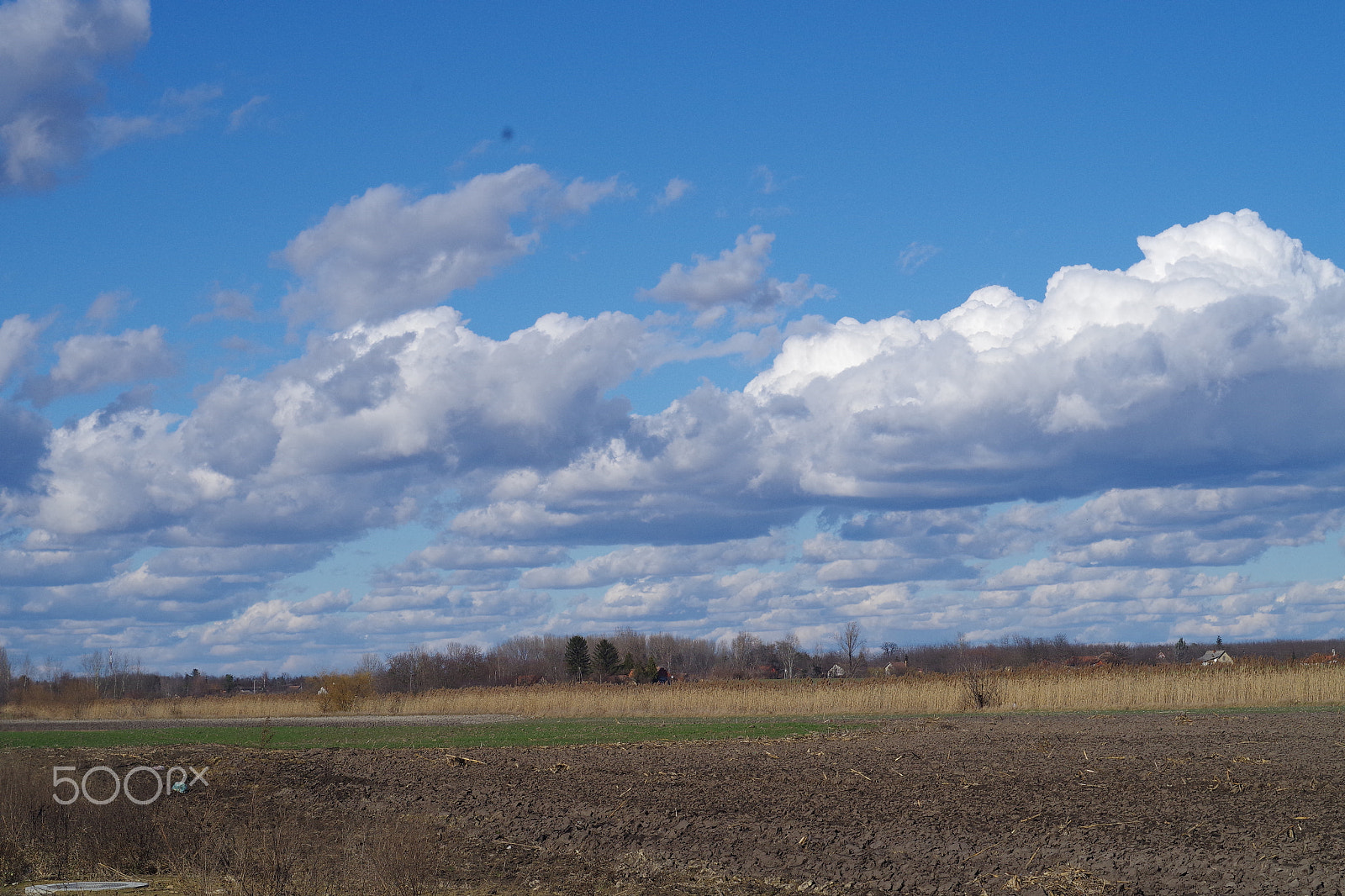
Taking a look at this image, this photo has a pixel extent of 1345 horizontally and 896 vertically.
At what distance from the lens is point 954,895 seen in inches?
451

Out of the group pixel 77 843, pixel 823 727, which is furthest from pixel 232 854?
pixel 823 727

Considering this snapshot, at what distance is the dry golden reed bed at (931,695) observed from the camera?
132 feet

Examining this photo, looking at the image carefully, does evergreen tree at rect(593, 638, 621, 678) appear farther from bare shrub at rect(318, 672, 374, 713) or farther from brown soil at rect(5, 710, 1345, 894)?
brown soil at rect(5, 710, 1345, 894)

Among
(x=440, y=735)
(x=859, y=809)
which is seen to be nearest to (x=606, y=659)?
(x=440, y=735)

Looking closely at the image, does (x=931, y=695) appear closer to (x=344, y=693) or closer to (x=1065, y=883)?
(x=344, y=693)

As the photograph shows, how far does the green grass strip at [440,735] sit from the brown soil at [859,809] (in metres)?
4.01

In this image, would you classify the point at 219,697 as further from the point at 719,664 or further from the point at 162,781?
the point at 719,664

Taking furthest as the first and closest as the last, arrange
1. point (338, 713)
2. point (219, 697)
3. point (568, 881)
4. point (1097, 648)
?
point (1097, 648)
point (219, 697)
point (338, 713)
point (568, 881)

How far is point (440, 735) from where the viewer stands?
102 feet

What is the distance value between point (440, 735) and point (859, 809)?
18.9 meters

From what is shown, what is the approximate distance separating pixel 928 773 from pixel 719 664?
12524cm

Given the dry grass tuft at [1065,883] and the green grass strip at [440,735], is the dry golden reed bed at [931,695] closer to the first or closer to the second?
the green grass strip at [440,735]

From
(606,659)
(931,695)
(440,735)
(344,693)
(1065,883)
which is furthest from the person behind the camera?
(606,659)

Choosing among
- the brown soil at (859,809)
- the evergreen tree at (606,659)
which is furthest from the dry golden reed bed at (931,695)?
the evergreen tree at (606,659)
